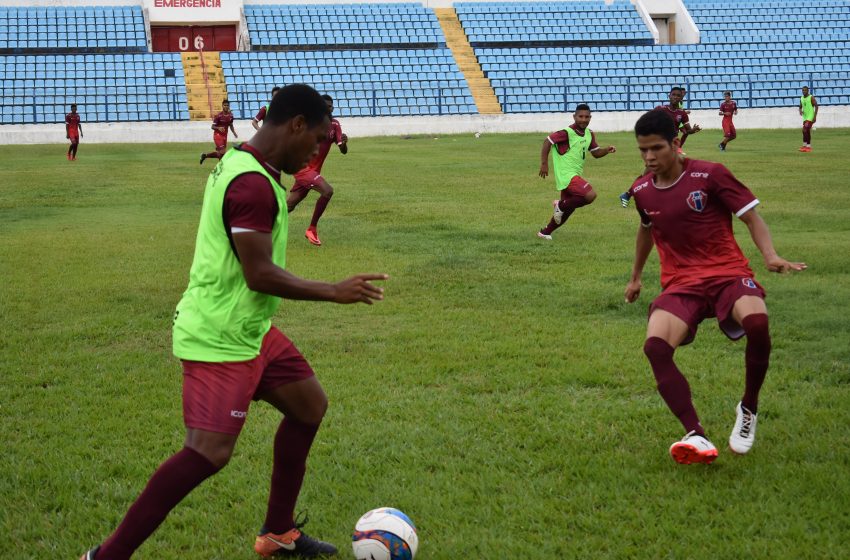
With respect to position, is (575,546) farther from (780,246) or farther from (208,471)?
(780,246)

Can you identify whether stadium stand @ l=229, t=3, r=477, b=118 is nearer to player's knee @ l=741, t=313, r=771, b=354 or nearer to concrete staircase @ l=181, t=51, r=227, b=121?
concrete staircase @ l=181, t=51, r=227, b=121

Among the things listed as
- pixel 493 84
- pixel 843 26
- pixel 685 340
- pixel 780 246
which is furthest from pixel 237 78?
pixel 685 340

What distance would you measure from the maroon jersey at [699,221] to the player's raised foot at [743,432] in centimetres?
80

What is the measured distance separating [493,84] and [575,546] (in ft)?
133

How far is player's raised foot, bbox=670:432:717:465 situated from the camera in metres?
5.15

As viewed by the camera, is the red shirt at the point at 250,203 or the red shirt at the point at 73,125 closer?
the red shirt at the point at 250,203

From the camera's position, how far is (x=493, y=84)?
43.8 m

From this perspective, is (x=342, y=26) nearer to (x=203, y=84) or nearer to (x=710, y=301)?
(x=203, y=84)

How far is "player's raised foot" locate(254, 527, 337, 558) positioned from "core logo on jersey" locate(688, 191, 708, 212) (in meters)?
2.93

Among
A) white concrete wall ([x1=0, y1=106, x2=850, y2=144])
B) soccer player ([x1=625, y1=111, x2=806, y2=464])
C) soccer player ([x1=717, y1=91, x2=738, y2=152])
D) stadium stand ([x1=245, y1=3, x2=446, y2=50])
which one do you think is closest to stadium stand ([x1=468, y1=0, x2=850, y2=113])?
white concrete wall ([x1=0, y1=106, x2=850, y2=144])

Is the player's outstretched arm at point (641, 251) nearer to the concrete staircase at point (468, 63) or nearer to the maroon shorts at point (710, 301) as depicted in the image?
the maroon shorts at point (710, 301)

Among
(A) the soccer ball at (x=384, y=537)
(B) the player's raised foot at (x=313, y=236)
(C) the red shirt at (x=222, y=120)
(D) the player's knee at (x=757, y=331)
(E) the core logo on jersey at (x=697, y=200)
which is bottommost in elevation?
(C) the red shirt at (x=222, y=120)

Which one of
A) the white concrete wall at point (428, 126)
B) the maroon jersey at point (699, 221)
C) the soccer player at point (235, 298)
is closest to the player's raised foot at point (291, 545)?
the soccer player at point (235, 298)

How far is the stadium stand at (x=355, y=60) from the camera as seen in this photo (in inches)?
1642
